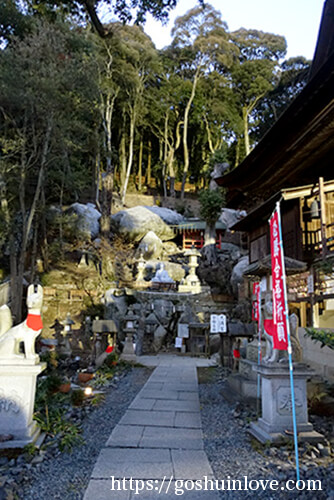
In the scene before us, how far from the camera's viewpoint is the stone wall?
7027mm

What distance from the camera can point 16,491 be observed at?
110 inches

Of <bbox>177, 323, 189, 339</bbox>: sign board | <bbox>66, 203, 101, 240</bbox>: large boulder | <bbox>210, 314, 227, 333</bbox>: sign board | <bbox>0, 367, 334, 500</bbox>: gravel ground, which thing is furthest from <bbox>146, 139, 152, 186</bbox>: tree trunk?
<bbox>0, 367, 334, 500</bbox>: gravel ground

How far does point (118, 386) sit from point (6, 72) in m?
10.7

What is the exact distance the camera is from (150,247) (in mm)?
22203

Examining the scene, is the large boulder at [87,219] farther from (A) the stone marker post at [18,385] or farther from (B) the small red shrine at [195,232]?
(A) the stone marker post at [18,385]

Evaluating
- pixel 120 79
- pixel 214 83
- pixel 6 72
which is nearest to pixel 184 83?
pixel 214 83

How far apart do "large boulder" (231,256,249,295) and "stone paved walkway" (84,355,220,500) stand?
11282 millimetres

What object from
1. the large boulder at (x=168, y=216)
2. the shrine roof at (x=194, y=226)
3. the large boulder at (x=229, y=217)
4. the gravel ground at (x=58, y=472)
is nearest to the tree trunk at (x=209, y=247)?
the shrine roof at (x=194, y=226)

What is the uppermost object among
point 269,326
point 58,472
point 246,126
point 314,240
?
point 246,126

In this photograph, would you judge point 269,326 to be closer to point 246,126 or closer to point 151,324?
point 151,324

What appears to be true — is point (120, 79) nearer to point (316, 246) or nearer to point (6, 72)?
point (6, 72)

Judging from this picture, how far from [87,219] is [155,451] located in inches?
780

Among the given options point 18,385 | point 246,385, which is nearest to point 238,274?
point 246,385

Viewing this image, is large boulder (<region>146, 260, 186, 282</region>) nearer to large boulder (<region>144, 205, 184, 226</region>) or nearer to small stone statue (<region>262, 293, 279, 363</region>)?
large boulder (<region>144, 205, 184, 226</region>)
